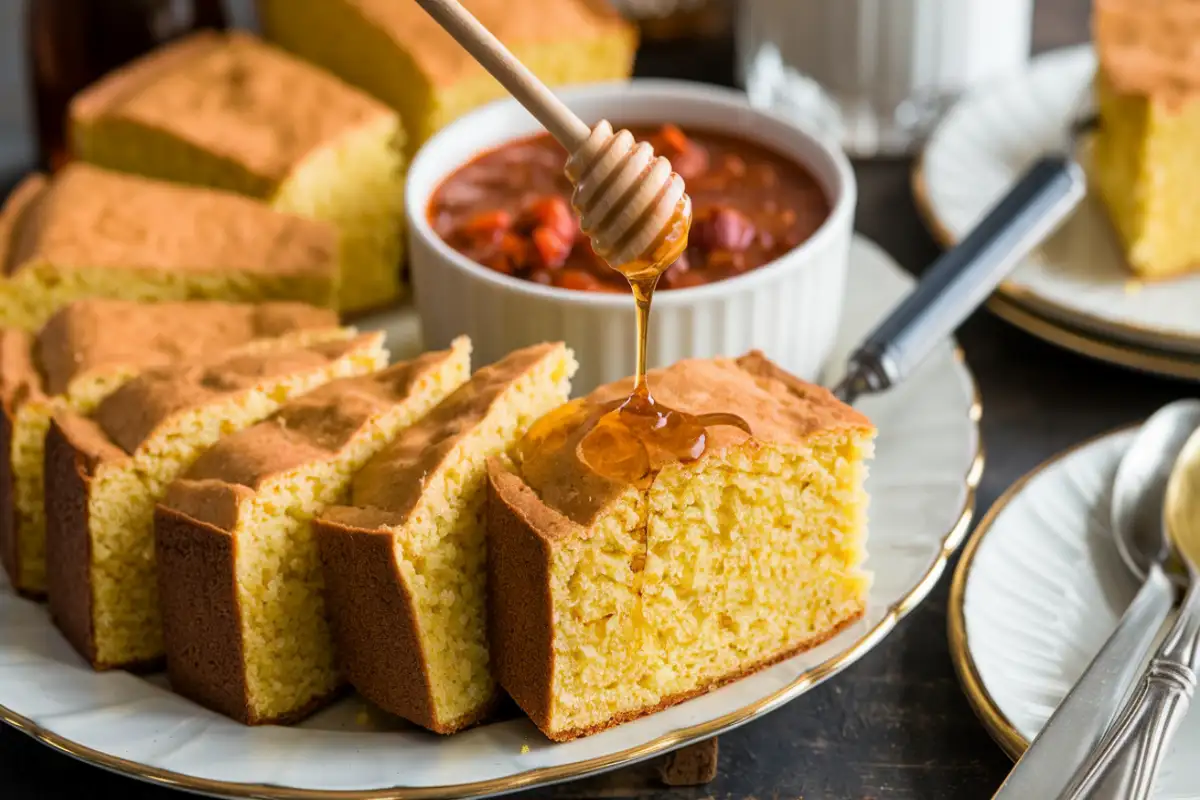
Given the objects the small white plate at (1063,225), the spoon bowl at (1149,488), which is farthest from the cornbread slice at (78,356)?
the small white plate at (1063,225)

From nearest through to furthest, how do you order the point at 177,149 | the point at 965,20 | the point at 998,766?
the point at 998,766
the point at 177,149
the point at 965,20

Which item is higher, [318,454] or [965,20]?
[965,20]

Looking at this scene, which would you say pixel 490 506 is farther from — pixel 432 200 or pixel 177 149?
pixel 177 149

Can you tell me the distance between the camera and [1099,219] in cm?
379

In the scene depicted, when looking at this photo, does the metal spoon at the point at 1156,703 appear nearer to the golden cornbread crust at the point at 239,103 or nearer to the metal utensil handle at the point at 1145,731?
the metal utensil handle at the point at 1145,731

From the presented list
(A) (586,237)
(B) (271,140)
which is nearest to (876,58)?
(A) (586,237)

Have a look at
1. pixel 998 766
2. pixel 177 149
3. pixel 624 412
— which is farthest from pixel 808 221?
pixel 177 149

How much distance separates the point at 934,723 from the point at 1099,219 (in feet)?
5.80

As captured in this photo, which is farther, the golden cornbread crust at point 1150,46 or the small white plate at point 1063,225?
the golden cornbread crust at point 1150,46

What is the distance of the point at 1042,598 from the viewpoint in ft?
8.61

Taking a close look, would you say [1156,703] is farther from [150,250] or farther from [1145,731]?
[150,250]

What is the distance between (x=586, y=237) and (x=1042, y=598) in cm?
115

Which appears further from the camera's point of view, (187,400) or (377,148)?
(377,148)

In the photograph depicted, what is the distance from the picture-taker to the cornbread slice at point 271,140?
3.52 metres
